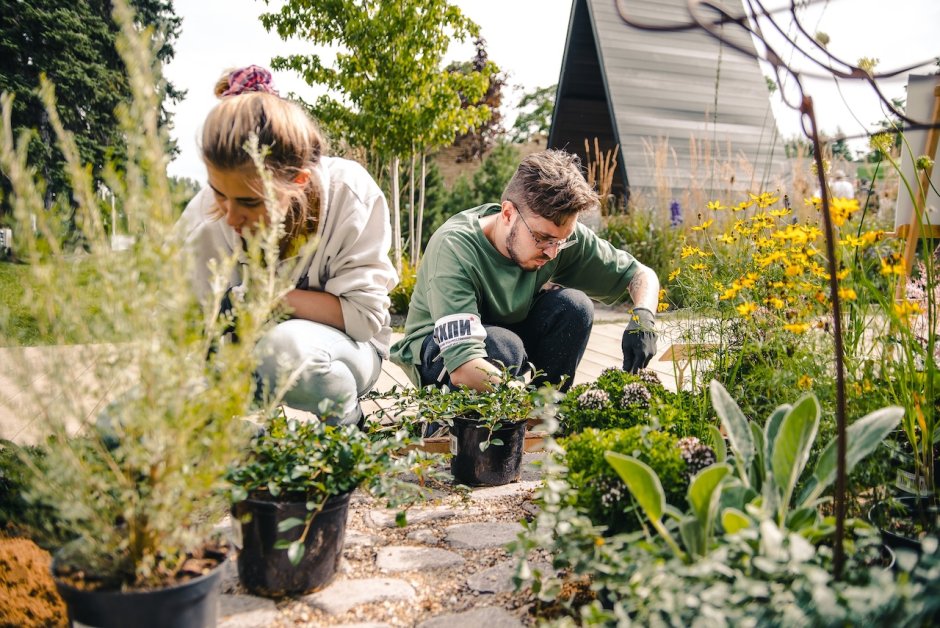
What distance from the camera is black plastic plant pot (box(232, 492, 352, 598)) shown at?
131 cm

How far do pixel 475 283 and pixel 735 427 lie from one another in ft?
4.25

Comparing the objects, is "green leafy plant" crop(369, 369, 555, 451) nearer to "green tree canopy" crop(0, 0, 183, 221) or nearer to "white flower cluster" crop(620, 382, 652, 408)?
"white flower cluster" crop(620, 382, 652, 408)

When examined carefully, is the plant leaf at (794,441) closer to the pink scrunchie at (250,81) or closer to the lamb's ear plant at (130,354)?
the lamb's ear plant at (130,354)

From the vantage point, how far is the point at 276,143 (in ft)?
5.76

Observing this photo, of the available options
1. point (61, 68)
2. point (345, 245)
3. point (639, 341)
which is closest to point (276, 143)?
point (345, 245)

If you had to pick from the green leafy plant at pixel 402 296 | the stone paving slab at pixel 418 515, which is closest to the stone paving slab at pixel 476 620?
the stone paving slab at pixel 418 515

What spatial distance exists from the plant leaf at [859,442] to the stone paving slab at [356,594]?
0.82m

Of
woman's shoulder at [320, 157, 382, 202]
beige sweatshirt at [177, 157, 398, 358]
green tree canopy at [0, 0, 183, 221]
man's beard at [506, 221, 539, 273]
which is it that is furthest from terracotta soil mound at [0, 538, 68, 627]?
green tree canopy at [0, 0, 183, 221]

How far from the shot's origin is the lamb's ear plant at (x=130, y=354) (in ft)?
3.12

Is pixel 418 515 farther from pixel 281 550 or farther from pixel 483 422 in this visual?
pixel 281 550

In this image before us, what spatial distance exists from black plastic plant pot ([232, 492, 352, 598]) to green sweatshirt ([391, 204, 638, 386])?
0.85 m

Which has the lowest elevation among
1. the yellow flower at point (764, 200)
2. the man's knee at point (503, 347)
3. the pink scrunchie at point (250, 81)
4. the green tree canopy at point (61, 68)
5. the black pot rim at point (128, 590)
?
the black pot rim at point (128, 590)

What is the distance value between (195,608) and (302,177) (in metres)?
1.18

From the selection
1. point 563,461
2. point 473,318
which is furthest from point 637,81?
point 563,461
